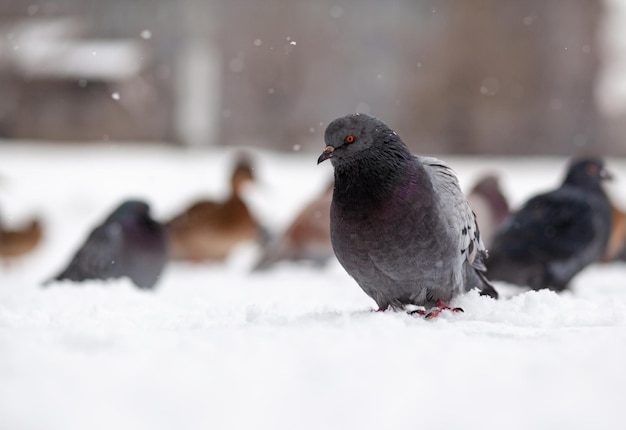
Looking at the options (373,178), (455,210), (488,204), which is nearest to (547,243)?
(488,204)

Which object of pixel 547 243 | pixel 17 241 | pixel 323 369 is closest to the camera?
pixel 323 369

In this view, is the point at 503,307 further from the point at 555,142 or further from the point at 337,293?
the point at 555,142

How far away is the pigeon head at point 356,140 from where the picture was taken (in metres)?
3.14

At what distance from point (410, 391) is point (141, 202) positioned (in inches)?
137

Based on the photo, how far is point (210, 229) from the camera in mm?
7309

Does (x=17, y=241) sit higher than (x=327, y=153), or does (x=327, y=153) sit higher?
(x=327, y=153)

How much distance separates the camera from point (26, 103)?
16750mm

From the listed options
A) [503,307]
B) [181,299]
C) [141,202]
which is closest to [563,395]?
[503,307]

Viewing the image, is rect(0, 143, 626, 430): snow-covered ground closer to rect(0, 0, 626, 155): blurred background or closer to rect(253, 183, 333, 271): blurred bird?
rect(253, 183, 333, 271): blurred bird

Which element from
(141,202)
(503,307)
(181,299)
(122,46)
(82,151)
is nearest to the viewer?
(503,307)

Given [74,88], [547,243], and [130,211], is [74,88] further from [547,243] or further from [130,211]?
[547,243]

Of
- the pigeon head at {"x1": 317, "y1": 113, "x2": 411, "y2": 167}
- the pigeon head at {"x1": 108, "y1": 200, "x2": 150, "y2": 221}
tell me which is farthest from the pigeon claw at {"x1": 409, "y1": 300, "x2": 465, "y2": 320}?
the pigeon head at {"x1": 108, "y1": 200, "x2": 150, "y2": 221}

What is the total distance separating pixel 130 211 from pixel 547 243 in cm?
256

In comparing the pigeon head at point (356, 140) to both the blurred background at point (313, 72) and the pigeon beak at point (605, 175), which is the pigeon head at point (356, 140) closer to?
the pigeon beak at point (605, 175)
